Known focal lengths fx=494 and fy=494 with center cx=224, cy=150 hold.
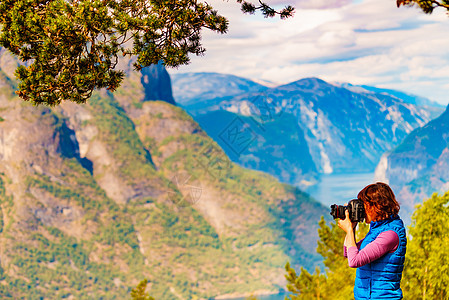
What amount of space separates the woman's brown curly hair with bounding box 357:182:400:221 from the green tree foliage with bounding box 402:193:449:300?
22.1ft

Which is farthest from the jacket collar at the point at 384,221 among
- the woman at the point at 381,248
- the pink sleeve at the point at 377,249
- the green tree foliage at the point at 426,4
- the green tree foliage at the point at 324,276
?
the green tree foliage at the point at 324,276

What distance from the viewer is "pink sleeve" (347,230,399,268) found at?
5.98m

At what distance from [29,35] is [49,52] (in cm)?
52

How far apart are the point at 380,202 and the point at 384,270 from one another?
86cm

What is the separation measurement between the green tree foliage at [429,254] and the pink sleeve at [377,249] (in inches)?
263

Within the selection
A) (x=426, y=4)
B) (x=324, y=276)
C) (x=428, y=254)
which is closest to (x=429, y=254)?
(x=428, y=254)

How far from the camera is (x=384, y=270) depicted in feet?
20.2

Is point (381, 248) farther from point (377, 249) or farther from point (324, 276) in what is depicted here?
point (324, 276)

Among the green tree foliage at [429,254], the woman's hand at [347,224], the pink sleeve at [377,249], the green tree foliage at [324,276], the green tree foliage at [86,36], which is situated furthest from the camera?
the green tree foliage at [324,276]

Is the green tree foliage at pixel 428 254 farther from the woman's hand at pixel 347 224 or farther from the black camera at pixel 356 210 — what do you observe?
the black camera at pixel 356 210

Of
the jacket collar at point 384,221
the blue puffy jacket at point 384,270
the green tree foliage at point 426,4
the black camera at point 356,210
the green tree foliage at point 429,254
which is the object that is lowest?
the blue puffy jacket at point 384,270

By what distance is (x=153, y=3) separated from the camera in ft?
38.4

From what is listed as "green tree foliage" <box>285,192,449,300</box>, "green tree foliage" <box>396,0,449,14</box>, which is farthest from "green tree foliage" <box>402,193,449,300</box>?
"green tree foliage" <box>396,0,449,14</box>

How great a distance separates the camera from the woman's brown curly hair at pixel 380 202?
6.07m
